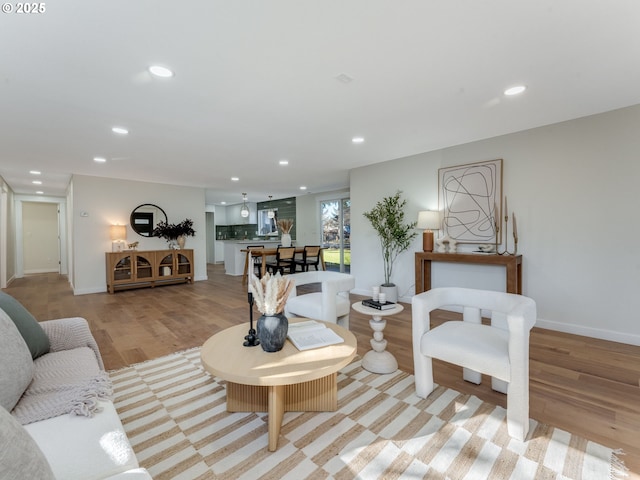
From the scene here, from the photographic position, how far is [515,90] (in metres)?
2.46

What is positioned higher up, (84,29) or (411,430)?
(84,29)

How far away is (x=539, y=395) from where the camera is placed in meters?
2.07

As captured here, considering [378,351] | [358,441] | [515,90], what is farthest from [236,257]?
[515,90]

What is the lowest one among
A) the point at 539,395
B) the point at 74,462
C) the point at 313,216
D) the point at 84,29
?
the point at 539,395

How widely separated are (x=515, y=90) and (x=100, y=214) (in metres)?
6.87

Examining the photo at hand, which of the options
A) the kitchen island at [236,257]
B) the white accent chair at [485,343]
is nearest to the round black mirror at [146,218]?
the kitchen island at [236,257]

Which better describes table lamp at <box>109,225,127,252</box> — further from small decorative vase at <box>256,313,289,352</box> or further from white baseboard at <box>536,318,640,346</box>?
white baseboard at <box>536,318,640,346</box>

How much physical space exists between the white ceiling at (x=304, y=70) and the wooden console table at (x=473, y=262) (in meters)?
1.48

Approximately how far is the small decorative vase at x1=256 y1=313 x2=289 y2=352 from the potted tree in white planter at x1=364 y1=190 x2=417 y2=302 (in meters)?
3.07

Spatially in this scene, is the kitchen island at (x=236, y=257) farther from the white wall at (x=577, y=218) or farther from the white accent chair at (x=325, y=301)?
the white wall at (x=577, y=218)

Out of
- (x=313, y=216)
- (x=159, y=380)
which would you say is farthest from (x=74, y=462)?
(x=313, y=216)

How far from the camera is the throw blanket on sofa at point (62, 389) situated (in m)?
1.19

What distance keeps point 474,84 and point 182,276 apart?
252 inches

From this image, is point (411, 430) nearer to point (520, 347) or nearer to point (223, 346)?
point (520, 347)
